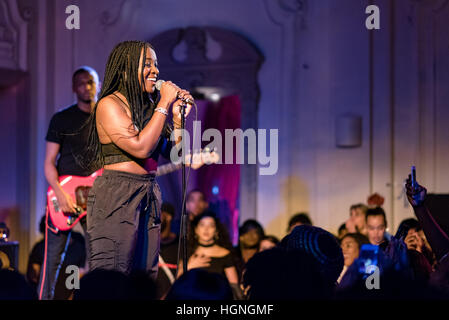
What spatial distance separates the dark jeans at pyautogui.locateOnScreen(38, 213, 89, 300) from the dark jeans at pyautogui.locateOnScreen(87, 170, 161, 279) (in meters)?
1.28

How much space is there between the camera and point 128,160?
285 centimetres

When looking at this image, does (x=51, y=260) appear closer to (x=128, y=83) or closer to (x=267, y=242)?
(x=128, y=83)

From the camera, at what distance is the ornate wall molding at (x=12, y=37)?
7422mm

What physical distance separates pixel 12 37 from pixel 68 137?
358cm

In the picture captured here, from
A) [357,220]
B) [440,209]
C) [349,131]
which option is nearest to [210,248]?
[357,220]

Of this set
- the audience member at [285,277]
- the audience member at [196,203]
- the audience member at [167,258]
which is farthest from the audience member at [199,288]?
the audience member at [196,203]

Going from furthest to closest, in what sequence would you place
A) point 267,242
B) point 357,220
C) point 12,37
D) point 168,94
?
point 12,37 < point 357,220 < point 267,242 < point 168,94

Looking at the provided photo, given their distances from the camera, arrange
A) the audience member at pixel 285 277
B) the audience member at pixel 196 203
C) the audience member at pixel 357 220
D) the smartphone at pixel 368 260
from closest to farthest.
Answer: the audience member at pixel 285 277 → the smartphone at pixel 368 260 → the audience member at pixel 357 220 → the audience member at pixel 196 203

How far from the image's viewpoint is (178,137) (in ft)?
10.1

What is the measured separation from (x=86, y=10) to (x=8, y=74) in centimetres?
123

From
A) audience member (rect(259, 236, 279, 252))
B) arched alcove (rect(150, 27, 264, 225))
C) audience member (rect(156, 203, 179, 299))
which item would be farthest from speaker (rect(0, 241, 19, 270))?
arched alcove (rect(150, 27, 264, 225))

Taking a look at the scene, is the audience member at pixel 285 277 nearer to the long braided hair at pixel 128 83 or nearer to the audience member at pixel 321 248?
the audience member at pixel 321 248

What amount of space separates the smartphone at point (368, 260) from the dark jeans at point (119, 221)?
0.95 metres
